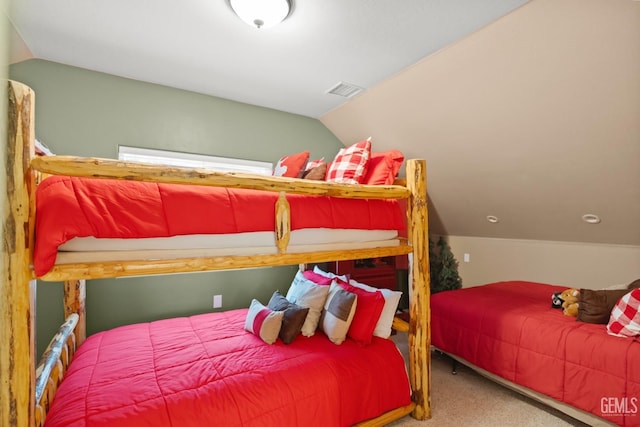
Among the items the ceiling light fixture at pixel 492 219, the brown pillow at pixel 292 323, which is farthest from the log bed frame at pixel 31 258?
the ceiling light fixture at pixel 492 219

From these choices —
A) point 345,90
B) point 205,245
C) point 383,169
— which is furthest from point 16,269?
point 345,90

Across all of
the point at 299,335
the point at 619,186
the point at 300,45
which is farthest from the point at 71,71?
the point at 619,186

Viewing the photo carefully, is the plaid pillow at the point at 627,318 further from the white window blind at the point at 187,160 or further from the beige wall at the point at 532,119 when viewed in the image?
the white window blind at the point at 187,160

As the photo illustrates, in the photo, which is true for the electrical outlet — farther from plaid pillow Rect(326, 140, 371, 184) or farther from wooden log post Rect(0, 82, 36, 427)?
wooden log post Rect(0, 82, 36, 427)

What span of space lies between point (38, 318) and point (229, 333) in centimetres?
170

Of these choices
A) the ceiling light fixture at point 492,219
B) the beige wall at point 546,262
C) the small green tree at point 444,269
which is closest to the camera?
the beige wall at point 546,262

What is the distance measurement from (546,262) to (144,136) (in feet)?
14.7

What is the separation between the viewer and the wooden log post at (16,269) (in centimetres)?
111

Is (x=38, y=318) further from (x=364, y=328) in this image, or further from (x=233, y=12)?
(x=233, y=12)

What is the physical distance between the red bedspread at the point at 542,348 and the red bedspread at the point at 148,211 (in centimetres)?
157

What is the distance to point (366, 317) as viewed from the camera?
2.12 meters

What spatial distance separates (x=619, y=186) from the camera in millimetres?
2504

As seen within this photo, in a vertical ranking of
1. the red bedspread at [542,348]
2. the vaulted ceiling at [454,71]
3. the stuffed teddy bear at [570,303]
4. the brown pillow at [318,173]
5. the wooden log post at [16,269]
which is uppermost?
the vaulted ceiling at [454,71]

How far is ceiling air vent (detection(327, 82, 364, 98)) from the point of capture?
3.01 meters
